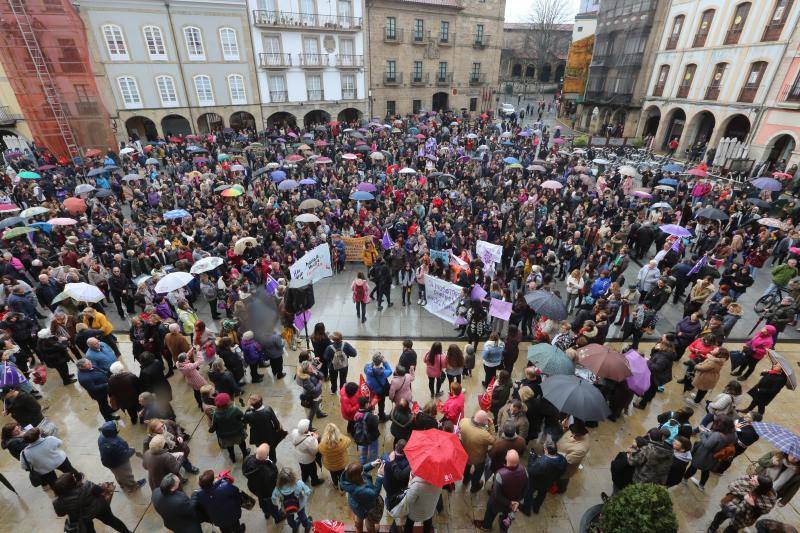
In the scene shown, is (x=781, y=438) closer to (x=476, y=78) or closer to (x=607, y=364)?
(x=607, y=364)

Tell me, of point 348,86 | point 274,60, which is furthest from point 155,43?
point 348,86

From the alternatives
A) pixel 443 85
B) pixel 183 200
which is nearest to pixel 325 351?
pixel 183 200

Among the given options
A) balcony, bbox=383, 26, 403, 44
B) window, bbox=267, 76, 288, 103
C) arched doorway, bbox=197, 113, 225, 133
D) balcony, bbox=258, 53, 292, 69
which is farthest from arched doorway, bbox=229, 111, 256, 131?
balcony, bbox=383, 26, 403, 44

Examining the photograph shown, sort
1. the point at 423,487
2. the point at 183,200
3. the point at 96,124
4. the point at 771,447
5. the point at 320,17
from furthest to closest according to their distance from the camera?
1. the point at 320,17
2. the point at 96,124
3. the point at 183,200
4. the point at 771,447
5. the point at 423,487

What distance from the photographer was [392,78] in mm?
41438

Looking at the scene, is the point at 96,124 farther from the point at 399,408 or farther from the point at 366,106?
the point at 399,408

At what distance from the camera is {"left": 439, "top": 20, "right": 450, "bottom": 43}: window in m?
42.2

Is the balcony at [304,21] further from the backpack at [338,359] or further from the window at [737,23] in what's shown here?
the backpack at [338,359]

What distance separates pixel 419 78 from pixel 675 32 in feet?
75.6

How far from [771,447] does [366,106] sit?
39634 millimetres

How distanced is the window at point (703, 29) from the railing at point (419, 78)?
945 inches

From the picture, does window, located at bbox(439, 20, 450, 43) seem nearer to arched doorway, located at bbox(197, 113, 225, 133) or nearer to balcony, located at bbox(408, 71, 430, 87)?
balcony, located at bbox(408, 71, 430, 87)

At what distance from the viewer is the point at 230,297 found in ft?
31.5

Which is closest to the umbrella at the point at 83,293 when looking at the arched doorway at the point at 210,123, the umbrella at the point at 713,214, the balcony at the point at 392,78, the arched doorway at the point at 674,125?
the umbrella at the point at 713,214
